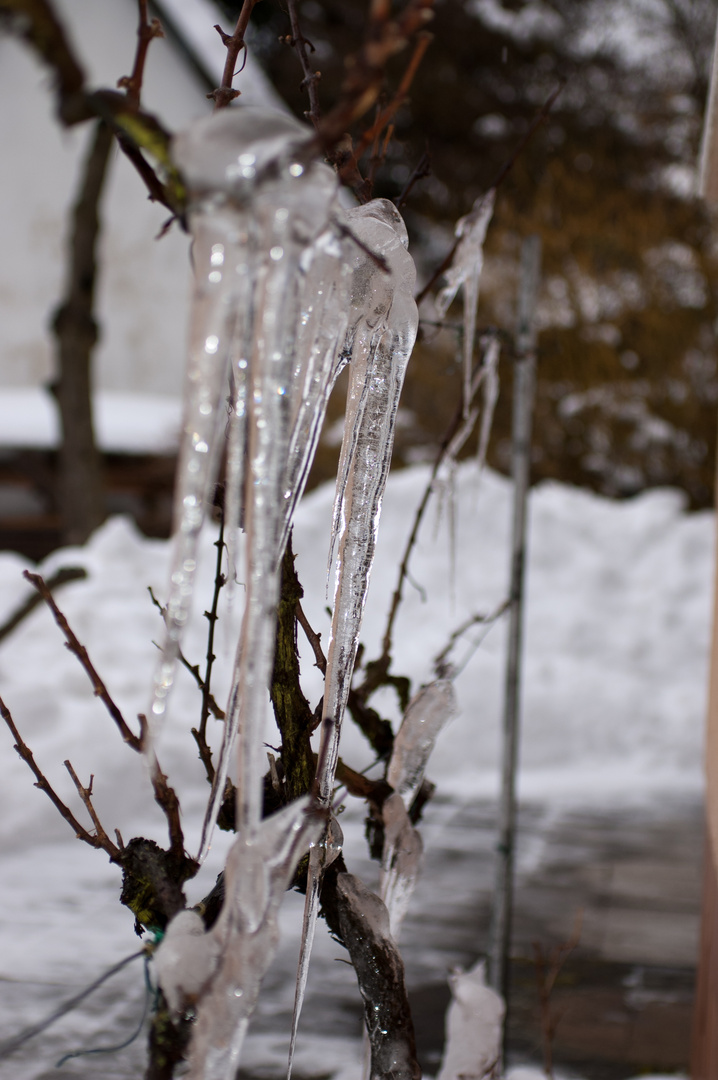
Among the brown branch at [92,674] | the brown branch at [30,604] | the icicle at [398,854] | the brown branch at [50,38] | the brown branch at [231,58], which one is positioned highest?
the brown branch at [50,38]

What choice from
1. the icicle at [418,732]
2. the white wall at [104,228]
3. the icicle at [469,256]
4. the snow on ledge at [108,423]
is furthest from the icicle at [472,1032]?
the white wall at [104,228]

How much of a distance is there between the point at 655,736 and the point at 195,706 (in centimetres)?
237

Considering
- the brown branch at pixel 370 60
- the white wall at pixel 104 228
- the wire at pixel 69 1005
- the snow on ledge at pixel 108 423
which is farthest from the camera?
the white wall at pixel 104 228

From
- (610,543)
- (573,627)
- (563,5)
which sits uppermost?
(563,5)

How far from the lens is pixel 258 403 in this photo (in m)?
0.91

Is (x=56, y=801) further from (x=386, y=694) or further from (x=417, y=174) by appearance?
(x=386, y=694)

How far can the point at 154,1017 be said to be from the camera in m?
1.04

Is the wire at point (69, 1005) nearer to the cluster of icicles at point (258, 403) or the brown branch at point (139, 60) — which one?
the cluster of icicles at point (258, 403)

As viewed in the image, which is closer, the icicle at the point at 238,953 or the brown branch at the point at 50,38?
the icicle at the point at 238,953

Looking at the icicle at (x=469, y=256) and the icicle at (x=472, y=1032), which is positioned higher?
the icicle at (x=469, y=256)

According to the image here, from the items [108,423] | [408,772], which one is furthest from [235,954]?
[108,423]

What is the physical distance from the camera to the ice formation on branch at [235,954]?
99cm

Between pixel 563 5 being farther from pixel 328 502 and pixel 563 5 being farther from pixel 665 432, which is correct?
pixel 328 502

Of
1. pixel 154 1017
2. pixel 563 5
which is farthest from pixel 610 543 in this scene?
pixel 563 5
